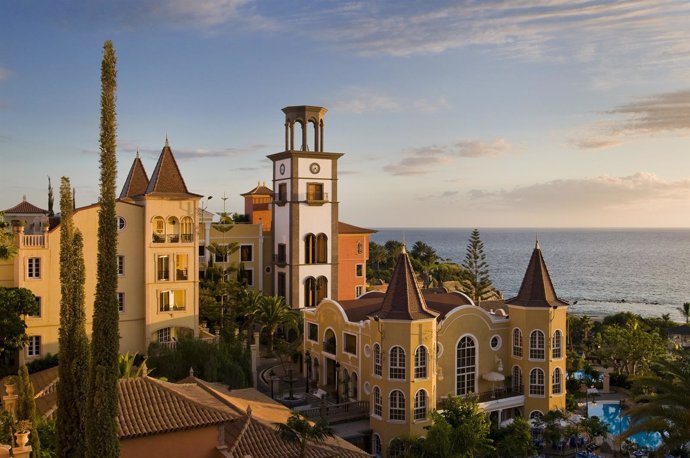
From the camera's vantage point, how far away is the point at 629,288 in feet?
417

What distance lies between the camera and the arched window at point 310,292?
45.0 metres

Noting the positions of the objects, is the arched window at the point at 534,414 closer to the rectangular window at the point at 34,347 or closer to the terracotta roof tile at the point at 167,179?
the terracotta roof tile at the point at 167,179

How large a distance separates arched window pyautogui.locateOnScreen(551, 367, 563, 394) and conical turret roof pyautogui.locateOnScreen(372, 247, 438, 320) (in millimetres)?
7061

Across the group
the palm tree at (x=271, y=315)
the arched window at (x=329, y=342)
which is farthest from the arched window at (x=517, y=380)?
the palm tree at (x=271, y=315)

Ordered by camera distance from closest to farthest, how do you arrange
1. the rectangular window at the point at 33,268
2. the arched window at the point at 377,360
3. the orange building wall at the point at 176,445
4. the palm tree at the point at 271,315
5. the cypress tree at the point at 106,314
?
the cypress tree at the point at 106,314
the orange building wall at the point at 176,445
the arched window at the point at 377,360
the rectangular window at the point at 33,268
the palm tree at the point at 271,315

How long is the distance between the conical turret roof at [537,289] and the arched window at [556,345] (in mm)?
1394

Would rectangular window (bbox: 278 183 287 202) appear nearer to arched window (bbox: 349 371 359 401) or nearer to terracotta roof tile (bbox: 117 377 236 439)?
arched window (bbox: 349 371 359 401)

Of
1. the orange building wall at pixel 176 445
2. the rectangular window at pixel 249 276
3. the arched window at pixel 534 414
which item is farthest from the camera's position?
the rectangular window at pixel 249 276

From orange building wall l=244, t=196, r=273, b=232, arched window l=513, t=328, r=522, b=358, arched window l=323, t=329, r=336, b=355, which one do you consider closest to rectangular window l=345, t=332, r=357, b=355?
arched window l=323, t=329, r=336, b=355

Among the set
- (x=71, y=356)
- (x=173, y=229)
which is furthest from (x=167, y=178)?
(x=71, y=356)

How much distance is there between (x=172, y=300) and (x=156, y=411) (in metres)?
18.3

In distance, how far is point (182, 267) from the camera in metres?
35.0

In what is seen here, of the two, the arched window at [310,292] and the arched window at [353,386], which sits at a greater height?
the arched window at [310,292]

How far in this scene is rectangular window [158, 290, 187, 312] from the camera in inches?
1346
